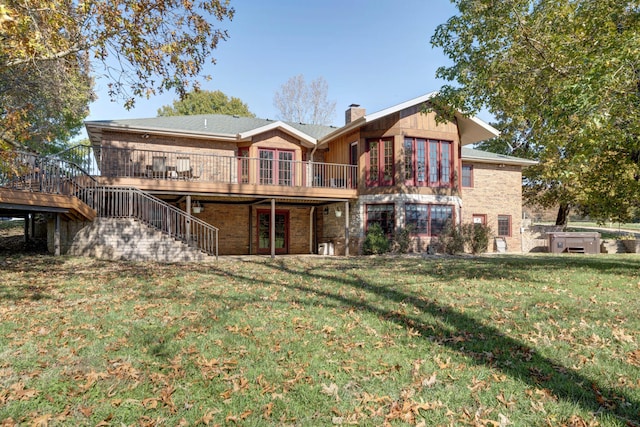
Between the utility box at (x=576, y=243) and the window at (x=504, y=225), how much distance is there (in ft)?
7.03

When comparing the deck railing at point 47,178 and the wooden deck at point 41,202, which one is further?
the deck railing at point 47,178

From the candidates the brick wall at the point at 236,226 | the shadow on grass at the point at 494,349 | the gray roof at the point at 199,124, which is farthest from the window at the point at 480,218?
the shadow on grass at the point at 494,349

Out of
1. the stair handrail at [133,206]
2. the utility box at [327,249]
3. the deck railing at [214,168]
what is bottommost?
the utility box at [327,249]

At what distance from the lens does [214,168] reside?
16.6 m

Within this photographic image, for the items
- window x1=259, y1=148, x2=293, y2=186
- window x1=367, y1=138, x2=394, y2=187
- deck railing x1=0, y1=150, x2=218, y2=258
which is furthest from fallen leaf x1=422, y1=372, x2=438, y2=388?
window x1=259, y1=148, x2=293, y2=186

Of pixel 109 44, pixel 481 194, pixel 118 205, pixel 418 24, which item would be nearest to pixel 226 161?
pixel 118 205

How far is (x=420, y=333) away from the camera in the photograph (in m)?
5.04

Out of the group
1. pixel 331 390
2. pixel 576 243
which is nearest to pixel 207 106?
pixel 576 243

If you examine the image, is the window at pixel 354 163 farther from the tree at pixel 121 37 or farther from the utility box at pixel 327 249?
the tree at pixel 121 37

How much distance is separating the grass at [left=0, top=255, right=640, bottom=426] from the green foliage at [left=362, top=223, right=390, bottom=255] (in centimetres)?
758

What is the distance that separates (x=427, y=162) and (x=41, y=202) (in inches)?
547

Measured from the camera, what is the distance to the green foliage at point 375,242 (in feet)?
51.7

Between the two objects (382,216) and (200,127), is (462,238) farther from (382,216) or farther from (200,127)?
(200,127)

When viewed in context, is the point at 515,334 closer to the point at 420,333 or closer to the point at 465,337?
the point at 465,337
